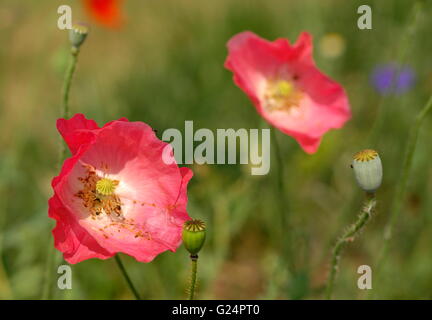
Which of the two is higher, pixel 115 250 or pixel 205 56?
pixel 205 56

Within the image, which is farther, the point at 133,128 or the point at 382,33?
the point at 382,33

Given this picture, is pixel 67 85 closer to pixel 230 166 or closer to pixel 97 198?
pixel 97 198

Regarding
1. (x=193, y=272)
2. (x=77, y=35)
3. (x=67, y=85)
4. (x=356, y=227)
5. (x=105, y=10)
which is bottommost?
(x=193, y=272)

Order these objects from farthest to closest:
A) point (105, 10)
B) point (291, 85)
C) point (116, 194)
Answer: point (105, 10)
point (291, 85)
point (116, 194)

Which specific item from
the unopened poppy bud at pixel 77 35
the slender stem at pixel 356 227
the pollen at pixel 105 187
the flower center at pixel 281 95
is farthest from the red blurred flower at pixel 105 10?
the slender stem at pixel 356 227

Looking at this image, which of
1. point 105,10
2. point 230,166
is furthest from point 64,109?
point 105,10

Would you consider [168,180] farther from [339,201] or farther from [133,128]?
[339,201]
